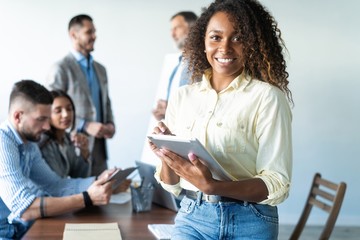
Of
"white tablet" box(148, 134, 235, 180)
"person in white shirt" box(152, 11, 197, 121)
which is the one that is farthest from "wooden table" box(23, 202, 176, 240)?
"person in white shirt" box(152, 11, 197, 121)

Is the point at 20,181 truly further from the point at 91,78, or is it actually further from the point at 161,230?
the point at 91,78

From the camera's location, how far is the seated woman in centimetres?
281

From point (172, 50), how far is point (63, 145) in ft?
6.79

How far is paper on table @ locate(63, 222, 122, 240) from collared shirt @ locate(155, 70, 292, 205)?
369 millimetres

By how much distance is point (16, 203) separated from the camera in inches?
83.7

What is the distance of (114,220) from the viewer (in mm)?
2086

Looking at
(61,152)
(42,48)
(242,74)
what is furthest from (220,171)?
(42,48)

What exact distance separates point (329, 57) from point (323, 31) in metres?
0.25

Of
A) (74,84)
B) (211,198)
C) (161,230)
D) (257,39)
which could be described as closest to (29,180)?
(161,230)

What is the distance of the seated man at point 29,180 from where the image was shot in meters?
2.13

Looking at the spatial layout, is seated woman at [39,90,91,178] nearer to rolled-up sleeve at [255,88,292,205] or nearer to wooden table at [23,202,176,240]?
wooden table at [23,202,176,240]

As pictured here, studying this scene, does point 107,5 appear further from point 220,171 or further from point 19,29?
point 220,171

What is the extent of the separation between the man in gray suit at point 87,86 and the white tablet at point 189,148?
226cm

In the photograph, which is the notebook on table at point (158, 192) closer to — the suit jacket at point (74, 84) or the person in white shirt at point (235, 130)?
the person in white shirt at point (235, 130)
